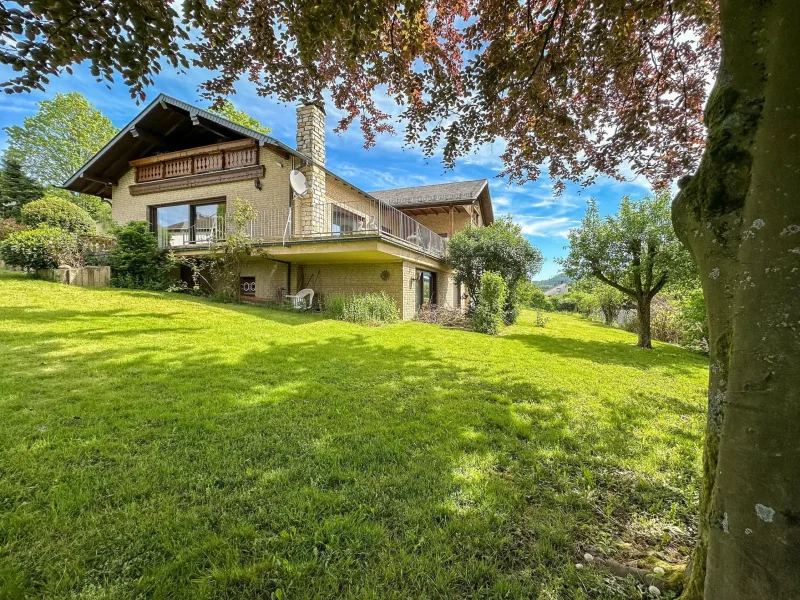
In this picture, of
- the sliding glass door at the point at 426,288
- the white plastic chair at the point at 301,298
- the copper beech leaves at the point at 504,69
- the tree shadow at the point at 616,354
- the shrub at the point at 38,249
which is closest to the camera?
the copper beech leaves at the point at 504,69

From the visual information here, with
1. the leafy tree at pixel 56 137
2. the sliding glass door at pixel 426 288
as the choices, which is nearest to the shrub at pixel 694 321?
the sliding glass door at pixel 426 288

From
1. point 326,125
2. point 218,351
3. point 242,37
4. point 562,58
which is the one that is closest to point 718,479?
point 562,58

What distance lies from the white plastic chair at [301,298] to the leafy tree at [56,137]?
2487 centimetres

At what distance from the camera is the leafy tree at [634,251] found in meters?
9.20

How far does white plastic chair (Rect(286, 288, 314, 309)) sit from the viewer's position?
38.7 ft

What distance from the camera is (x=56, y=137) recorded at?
2398 centimetres

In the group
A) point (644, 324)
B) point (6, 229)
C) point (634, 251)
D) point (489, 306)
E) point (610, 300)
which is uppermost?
point (6, 229)

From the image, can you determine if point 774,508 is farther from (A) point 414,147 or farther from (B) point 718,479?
(A) point 414,147

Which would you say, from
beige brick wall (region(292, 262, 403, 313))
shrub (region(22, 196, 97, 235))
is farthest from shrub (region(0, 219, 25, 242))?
beige brick wall (region(292, 262, 403, 313))

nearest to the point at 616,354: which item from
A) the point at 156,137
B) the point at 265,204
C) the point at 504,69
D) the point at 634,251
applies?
the point at 634,251

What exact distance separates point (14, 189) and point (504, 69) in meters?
31.3

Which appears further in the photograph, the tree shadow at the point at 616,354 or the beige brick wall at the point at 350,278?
the beige brick wall at the point at 350,278

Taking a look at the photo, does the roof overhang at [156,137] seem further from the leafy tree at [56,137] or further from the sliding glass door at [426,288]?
the leafy tree at [56,137]

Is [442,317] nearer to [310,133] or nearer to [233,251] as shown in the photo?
[233,251]
